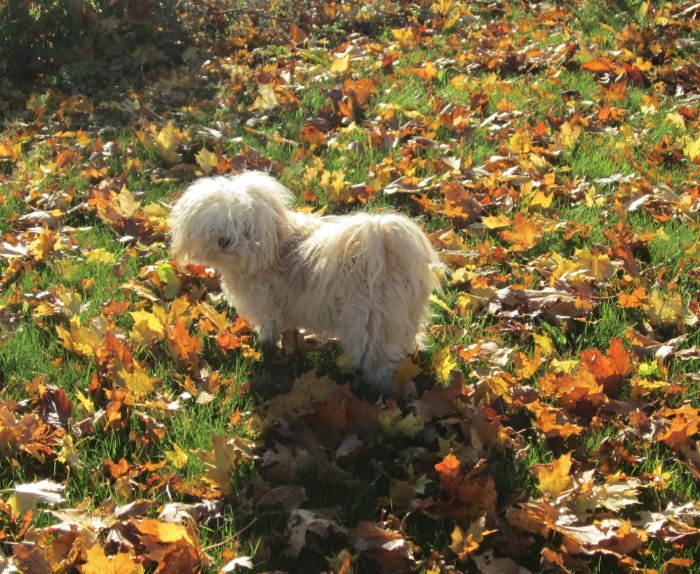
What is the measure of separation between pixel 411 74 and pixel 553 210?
339cm

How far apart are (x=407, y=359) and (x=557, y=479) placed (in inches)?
39.3

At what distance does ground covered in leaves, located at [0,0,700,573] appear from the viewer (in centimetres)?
267

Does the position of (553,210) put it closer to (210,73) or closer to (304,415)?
(304,415)

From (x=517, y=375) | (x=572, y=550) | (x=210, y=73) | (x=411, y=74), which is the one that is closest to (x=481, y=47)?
(x=411, y=74)

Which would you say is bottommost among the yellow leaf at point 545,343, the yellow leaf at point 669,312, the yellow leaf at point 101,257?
the yellow leaf at point 545,343

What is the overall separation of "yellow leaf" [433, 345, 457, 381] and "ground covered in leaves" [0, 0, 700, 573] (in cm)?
1

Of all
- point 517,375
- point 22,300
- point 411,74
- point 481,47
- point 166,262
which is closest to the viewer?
point 517,375

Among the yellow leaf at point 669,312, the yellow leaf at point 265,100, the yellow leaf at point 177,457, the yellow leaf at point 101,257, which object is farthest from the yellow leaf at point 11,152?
the yellow leaf at point 669,312

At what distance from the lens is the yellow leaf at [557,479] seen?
275 centimetres

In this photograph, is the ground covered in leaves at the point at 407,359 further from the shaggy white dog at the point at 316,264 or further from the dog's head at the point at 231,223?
the dog's head at the point at 231,223

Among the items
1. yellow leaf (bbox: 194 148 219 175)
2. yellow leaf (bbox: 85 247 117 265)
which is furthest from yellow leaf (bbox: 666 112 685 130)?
yellow leaf (bbox: 85 247 117 265)

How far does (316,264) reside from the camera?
3498 millimetres

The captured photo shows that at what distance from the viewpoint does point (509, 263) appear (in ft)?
14.6

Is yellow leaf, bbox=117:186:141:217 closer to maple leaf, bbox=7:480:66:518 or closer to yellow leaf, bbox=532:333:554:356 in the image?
maple leaf, bbox=7:480:66:518
